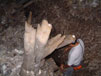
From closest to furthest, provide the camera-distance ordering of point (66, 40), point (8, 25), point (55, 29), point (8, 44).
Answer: point (66, 40), point (8, 44), point (8, 25), point (55, 29)

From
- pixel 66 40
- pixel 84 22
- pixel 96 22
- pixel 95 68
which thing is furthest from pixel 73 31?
pixel 66 40

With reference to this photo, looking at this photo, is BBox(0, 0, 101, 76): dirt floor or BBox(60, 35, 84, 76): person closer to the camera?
BBox(60, 35, 84, 76): person

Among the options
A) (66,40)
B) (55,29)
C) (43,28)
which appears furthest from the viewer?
(55,29)

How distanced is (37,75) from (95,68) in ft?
9.75

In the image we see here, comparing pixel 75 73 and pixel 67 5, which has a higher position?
pixel 67 5

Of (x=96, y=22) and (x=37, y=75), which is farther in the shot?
(x=96, y=22)

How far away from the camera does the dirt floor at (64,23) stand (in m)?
4.44

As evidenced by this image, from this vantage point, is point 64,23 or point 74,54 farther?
point 64,23

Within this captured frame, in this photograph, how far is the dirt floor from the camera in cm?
444

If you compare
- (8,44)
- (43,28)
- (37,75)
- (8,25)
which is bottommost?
(37,75)

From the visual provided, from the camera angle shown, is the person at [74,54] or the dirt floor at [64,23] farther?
the dirt floor at [64,23]

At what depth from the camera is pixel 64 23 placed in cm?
555

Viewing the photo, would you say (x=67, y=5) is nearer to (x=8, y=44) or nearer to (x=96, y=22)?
(x=96, y=22)

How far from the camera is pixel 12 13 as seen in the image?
16.2 ft
